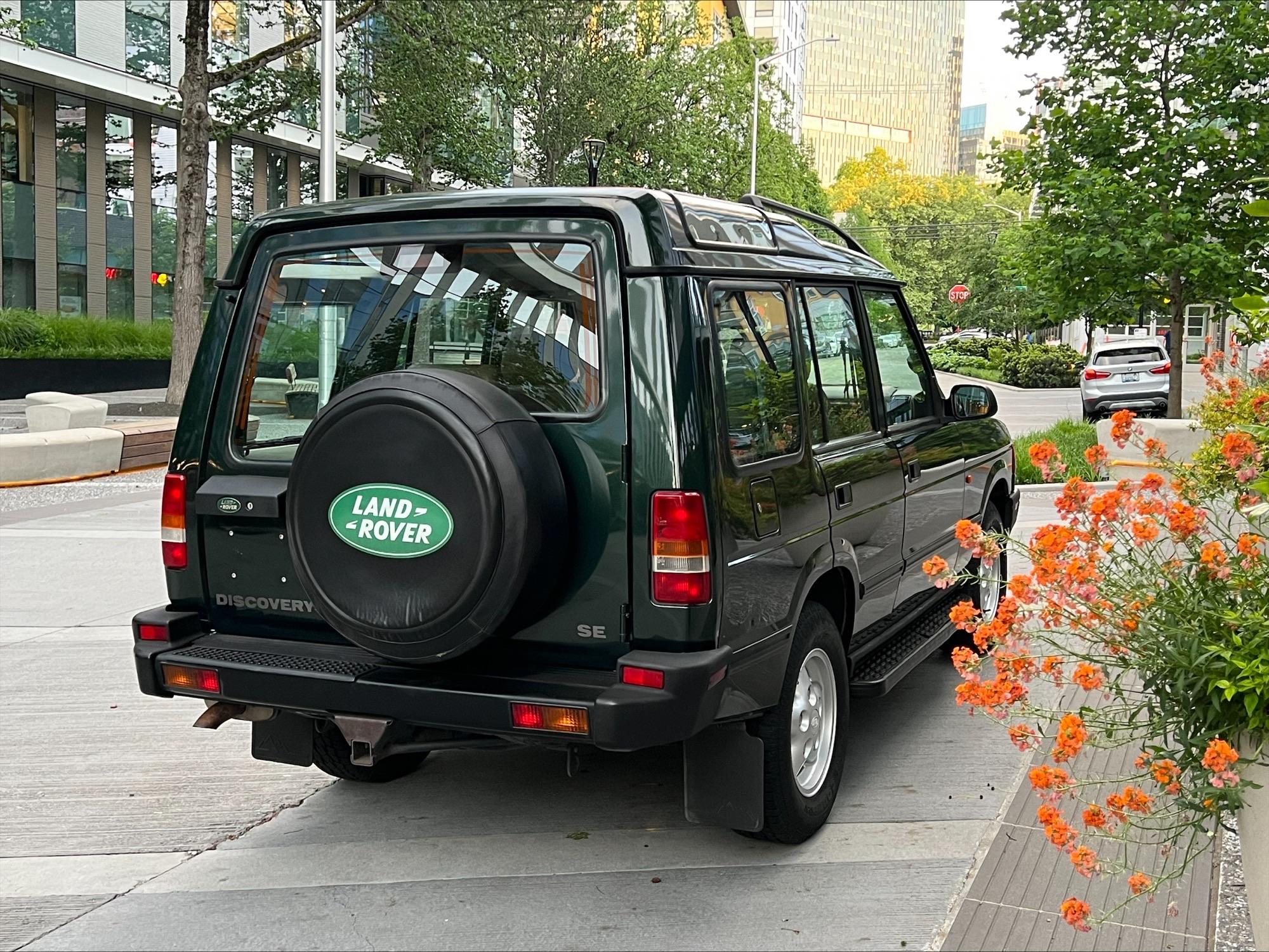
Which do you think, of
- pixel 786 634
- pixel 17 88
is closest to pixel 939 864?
pixel 786 634

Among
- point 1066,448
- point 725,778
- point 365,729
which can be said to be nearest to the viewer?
point 365,729

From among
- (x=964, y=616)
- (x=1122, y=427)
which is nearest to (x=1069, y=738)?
(x=964, y=616)

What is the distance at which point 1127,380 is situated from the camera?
2620cm

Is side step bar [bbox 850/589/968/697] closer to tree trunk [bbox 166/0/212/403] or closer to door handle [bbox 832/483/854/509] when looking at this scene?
door handle [bbox 832/483/854/509]

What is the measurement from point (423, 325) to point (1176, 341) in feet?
50.2

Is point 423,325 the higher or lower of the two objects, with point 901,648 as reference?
higher

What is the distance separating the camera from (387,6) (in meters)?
23.6

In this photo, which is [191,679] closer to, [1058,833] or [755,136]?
[1058,833]

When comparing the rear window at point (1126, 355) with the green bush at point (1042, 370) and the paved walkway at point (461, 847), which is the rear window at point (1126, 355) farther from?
the paved walkway at point (461, 847)

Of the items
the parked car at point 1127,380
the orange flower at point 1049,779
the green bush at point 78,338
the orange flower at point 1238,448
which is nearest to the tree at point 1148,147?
the parked car at point 1127,380

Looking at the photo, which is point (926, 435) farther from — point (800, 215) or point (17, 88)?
point (17, 88)

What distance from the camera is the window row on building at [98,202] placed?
1084 inches

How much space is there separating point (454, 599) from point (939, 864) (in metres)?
1.84

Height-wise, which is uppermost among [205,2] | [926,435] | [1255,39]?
[205,2]
